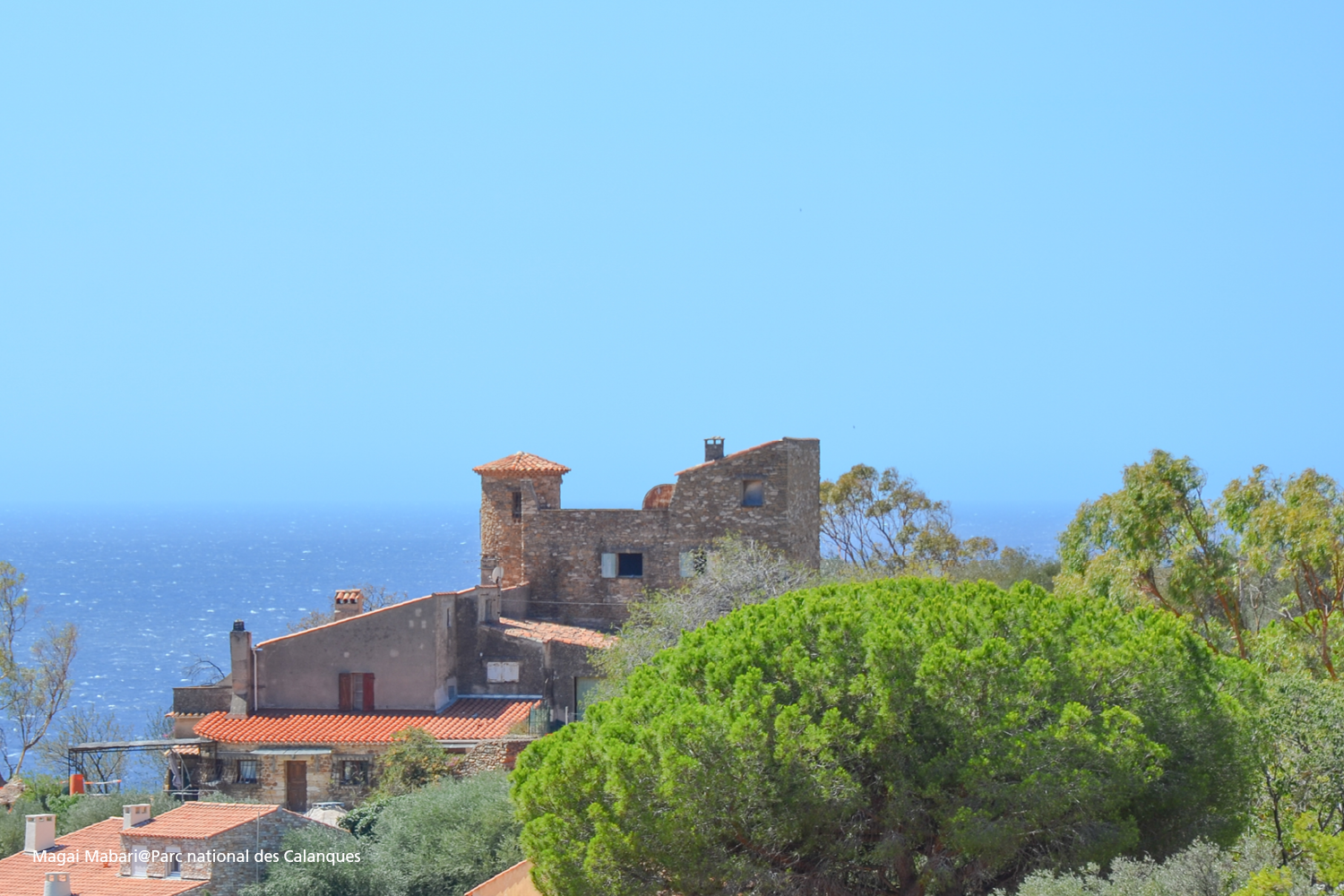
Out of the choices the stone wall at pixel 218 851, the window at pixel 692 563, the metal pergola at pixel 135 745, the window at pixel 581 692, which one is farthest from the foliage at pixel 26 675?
the stone wall at pixel 218 851

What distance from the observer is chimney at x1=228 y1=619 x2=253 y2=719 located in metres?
33.4

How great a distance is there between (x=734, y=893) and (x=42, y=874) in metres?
13.4

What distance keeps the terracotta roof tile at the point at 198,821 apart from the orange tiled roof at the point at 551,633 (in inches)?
409

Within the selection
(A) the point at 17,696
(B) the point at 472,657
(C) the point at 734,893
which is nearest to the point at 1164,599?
(C) the point at 734,893

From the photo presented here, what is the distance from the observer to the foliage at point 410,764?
30250mm

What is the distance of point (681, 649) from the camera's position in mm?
19391

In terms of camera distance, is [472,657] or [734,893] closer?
[734,893]

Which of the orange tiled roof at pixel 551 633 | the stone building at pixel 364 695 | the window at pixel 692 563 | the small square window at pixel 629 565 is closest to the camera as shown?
the stone building at pixel 364 695

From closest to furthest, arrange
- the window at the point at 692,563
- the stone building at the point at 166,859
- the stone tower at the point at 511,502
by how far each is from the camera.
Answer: the stone building at the point at 166,859 → the window at the point at 692,563 → the stone tower at the point at 511,502

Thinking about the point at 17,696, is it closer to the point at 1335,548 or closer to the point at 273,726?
the point at 273,726

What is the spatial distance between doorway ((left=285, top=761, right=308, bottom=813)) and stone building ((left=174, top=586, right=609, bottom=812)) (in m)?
0.02

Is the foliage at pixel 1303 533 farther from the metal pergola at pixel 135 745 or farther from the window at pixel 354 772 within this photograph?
the metal pergola at pixel 135 745

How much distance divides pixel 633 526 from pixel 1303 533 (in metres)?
18.6

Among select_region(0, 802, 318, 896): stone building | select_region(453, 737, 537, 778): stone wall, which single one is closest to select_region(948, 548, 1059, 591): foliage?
select_region(453, 737, 537, 778): stone wall
